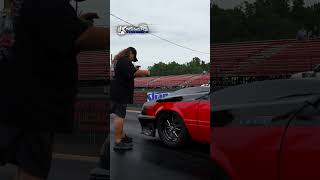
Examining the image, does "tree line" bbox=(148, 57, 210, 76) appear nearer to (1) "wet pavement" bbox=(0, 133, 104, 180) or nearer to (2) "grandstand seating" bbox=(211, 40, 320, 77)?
(2) "grandstand seating" bbox=(211, 40, 320, 77)

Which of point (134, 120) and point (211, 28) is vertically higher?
point (211, 28)

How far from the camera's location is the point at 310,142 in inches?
68.3

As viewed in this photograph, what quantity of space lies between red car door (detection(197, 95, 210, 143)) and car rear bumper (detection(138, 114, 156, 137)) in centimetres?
22

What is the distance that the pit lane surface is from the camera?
92.3 inches

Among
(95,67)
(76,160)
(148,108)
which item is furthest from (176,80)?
(76,160)

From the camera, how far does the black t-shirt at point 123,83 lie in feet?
7.40

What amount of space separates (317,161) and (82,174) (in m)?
2.31

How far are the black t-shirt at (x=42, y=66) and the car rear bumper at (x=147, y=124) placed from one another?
70 cm

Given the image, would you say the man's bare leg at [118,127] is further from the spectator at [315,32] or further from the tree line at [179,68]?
the spectator at [315,32]

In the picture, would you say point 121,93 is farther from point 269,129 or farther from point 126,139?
point 269,129

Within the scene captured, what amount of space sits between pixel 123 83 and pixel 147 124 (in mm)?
257

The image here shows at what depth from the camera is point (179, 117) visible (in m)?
2.64

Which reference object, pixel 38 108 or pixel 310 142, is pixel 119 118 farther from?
pixel 310 142

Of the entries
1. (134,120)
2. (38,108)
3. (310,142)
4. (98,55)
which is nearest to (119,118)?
(134,120)
